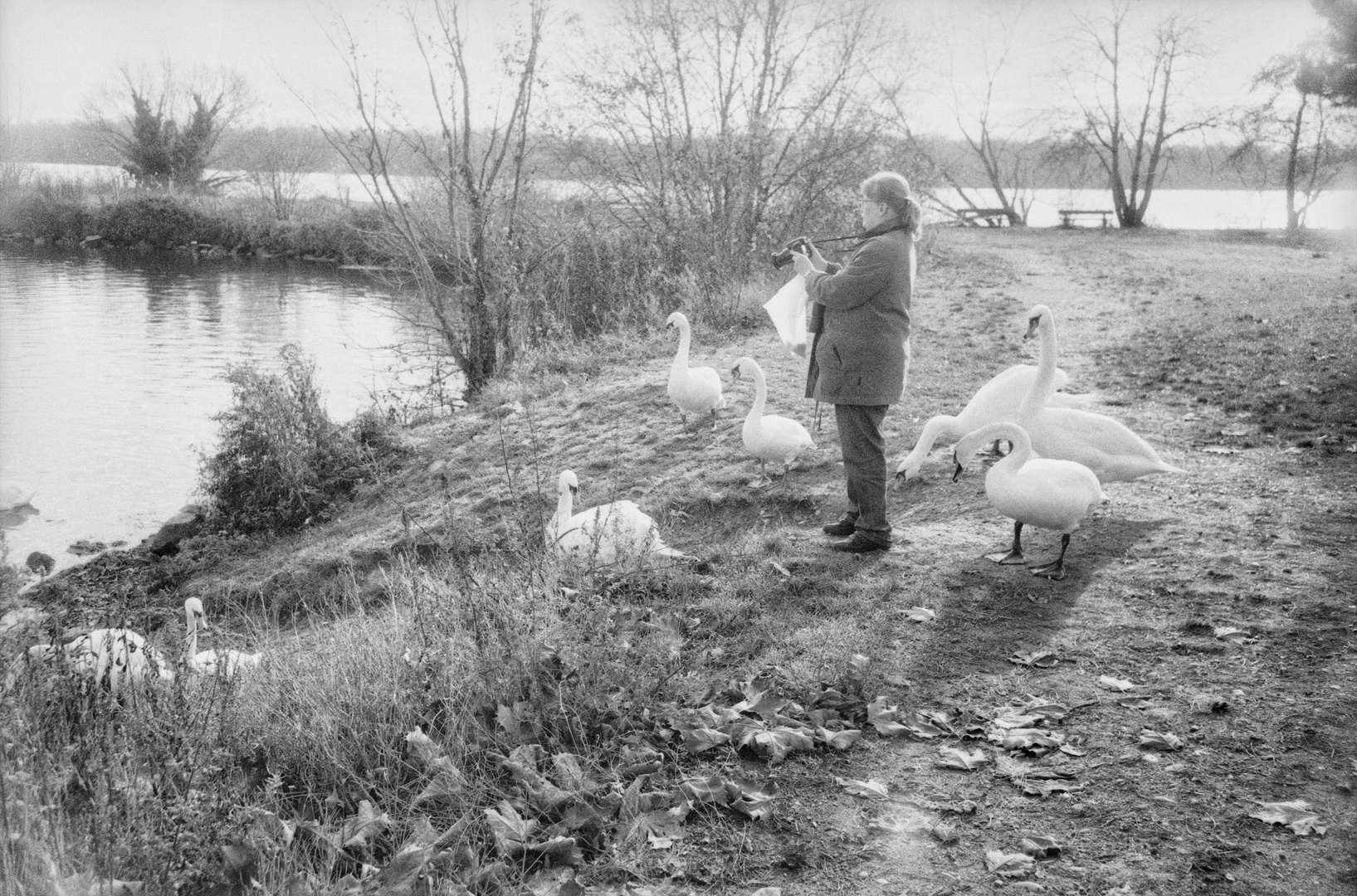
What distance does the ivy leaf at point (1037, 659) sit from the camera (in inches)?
193

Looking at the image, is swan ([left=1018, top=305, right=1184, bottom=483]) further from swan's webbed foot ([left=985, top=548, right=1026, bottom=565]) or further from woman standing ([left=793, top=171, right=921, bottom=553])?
woman standing ([left=793, top=171, right=921, bottom=553])

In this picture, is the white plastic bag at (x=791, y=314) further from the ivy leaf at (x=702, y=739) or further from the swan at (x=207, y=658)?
the swan at (x=207, y=658)

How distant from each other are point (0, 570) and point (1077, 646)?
4.76m

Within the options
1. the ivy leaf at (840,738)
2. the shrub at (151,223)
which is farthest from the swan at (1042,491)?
the shrub at (151,223)

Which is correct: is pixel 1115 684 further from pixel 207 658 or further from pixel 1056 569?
pixel 207 658

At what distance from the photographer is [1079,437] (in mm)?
6750

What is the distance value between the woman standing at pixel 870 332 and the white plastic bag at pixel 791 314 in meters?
1.11

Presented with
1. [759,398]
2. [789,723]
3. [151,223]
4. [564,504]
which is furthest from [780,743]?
[151,223]

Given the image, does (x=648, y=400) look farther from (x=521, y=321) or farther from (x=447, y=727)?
(x=447, y=727)

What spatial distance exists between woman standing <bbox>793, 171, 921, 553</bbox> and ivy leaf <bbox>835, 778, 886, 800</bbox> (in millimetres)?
2622

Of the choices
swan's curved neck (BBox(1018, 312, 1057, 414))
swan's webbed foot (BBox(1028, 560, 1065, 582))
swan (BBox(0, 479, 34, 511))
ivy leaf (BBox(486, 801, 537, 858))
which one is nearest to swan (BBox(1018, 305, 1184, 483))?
swan's curved neck (BBox(1018, 312, 1057, 414))

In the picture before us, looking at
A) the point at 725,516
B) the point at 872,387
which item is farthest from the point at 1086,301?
the point at 872,387

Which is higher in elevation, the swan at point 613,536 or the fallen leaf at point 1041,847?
the swan at point 613,536

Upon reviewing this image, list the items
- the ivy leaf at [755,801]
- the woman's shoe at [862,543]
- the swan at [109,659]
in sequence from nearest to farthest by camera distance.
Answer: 1. the ivy leaf at [755,801]
2. the swan at [109,659]
3. the woman's shoe at [862,543]
